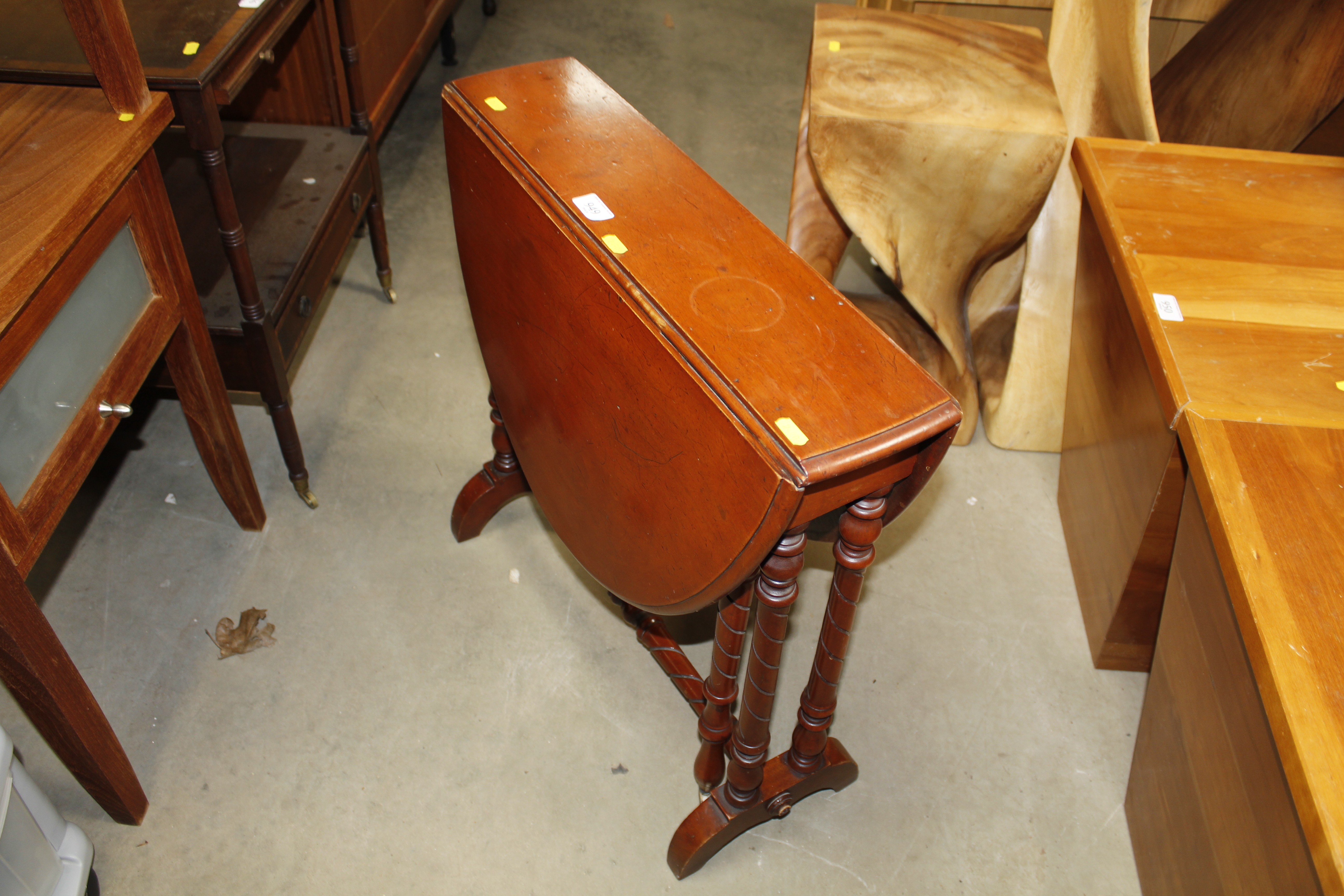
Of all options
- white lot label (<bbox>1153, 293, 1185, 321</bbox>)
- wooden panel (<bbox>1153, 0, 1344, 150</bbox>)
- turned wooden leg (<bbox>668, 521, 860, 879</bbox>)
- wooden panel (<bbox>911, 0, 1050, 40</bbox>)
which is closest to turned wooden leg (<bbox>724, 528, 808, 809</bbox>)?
turned wooden leg (<bbox>668, 521, 860, 879</bbox>)

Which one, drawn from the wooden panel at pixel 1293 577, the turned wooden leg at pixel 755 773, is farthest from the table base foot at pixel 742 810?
the wooden panel at pixel 1293 577

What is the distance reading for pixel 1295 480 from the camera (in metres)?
1.21

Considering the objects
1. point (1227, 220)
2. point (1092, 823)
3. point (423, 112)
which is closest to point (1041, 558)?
point (1092, 823)

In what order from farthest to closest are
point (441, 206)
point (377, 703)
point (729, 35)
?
point (729, 35) < point (441, 206) < point (377, 703)

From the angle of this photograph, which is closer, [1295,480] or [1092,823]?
[1295,480]

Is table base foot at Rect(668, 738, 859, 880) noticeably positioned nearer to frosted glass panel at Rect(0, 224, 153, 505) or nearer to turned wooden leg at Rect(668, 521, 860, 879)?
turned wooden leg at Rect(668, 521, 860, 879)

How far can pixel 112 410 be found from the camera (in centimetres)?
143

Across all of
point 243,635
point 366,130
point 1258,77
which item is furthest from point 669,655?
point 1258,77

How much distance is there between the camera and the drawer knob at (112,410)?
1407 millimetres

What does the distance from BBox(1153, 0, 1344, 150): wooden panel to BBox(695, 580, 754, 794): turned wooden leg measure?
1883mm

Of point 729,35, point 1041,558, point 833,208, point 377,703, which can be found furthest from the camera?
point 729,35

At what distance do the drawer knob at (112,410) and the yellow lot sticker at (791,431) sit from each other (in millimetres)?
958

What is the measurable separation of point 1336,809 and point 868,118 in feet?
4.91

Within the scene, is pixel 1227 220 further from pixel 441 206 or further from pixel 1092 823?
pixel 441 206
